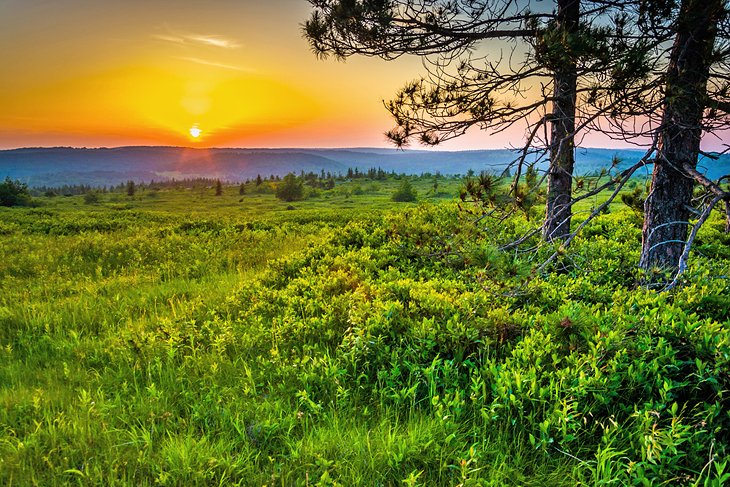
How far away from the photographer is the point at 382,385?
146 inches

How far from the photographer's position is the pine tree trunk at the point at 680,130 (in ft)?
13.5

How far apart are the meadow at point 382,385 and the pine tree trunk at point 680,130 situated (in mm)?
692

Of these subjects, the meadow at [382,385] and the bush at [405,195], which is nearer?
the meadow at [382,385]

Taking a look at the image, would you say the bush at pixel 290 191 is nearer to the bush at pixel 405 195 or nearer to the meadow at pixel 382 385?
the bush at pixel 405 195

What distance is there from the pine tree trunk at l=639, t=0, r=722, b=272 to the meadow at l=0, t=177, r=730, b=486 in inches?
27.3

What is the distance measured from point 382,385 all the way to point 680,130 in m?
4.98

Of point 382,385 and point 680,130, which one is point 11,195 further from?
point 680,130

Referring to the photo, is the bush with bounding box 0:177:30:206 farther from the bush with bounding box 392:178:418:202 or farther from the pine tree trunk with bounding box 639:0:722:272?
the pine tree trunk with bounding box 639:0:722:272

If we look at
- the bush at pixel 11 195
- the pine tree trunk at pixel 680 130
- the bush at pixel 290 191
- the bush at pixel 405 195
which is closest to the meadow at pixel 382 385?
the pine tree trunk at pixel 680 130

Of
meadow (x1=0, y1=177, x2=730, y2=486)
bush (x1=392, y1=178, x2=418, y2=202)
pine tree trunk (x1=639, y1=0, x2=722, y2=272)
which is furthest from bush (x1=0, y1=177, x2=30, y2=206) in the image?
pine tree trunk (x1=639, y1=0, x2=722, y2=272)

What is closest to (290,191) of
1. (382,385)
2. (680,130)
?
(680,130)

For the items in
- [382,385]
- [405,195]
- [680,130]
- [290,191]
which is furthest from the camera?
[290,191]

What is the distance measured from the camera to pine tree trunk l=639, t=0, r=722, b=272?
13.5 ft

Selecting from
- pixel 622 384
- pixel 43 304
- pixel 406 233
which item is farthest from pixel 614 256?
pixel 43 304
